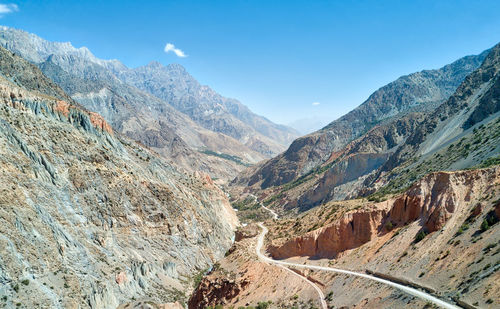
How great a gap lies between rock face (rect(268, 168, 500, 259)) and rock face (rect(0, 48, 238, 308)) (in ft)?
81.2

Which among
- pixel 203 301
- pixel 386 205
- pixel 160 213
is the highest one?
pixel 160 213

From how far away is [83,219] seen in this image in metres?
56.2

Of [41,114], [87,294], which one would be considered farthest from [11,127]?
[87,294]

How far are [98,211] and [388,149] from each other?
118401 millimetres

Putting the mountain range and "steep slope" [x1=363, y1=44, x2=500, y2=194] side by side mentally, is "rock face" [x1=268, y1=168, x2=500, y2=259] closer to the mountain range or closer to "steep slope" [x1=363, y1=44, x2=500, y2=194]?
the mountain range

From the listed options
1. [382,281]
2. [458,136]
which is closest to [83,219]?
[382,281]

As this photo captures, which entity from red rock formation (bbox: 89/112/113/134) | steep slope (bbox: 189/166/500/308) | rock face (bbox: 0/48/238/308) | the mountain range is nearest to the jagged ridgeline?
the mountain range

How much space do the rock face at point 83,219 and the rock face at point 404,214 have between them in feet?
81.2

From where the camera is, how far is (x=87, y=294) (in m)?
43.8

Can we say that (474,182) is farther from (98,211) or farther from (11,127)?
(11,127)

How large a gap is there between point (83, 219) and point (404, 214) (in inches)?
1902

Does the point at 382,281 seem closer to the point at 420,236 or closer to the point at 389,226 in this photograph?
the point at 420,236

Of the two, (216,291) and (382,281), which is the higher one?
(216,291)

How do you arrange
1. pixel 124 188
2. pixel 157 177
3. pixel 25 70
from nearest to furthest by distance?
pixel 124 188, pixel 157 177, pixel 25 70
